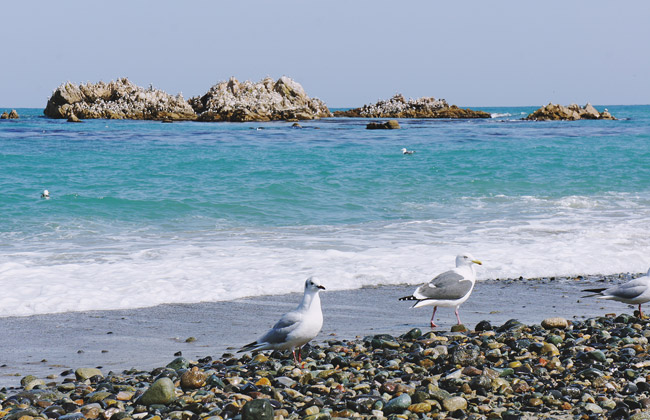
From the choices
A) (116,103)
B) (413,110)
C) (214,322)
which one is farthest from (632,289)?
(116,103)

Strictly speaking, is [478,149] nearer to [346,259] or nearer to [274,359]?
[346,259]

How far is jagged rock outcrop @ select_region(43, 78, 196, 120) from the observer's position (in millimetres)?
85688

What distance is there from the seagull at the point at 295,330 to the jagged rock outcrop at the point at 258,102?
231 feet

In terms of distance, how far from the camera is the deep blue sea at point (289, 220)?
9820 mm

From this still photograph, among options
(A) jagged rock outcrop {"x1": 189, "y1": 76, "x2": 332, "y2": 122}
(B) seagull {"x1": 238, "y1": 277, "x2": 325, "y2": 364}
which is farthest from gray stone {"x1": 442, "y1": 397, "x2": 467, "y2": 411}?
(A) jagged rock outcrop {"x1": 189, "y1": 76, "x2": 332, "y2": 122}

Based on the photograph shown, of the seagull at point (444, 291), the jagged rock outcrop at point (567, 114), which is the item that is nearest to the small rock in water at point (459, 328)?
the seagull at point (444, 291)

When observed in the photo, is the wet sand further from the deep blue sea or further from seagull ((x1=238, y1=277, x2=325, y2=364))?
seagull ((x1=238, y1=277, x2=325, y2=364))

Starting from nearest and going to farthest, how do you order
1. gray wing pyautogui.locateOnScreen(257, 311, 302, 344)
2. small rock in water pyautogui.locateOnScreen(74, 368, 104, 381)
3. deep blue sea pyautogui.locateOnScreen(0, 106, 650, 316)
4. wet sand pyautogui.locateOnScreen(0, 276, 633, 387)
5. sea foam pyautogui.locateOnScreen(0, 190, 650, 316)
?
1. small rock in water pyautogui.locateOnScreen(74, 368, 104, 381)
2. gray wing pyautogui.locateOnScreen(257, 311, 302, 344)
3. wet sand pyautogui.locateOnScreen(0, 276, 633, 387)
4. sea foam pyautogui.locateOnScreen(0, 190, 650, 316)
5. deep blue sea pyautogui.locateOnScreen(0, 106, 650, 316)

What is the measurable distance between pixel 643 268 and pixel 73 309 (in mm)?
8630

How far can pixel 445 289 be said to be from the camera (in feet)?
24.2

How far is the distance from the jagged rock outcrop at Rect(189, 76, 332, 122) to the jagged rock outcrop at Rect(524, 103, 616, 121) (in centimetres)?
2832

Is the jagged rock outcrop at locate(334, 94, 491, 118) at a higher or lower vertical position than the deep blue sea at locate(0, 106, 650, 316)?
higher

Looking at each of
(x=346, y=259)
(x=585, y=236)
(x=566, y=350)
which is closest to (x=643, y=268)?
(x=585, y=236)

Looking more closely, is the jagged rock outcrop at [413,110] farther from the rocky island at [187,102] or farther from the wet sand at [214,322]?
the wet sand at [214,322]
